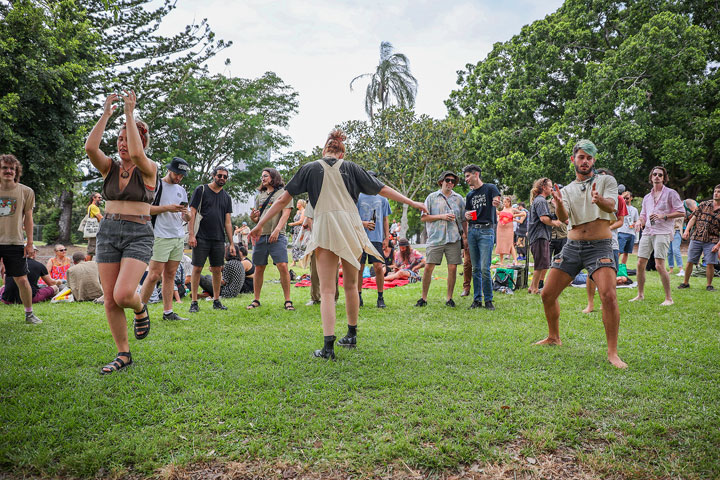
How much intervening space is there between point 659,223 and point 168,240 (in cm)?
791

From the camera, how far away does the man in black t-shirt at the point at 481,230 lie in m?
7.05

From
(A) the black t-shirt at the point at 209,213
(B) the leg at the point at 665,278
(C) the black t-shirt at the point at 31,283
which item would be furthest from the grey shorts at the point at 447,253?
(C) the black t-shirt at the point at 31,283

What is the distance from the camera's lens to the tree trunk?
2248cm

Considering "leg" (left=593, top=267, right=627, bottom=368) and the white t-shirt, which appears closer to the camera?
"leg" (left=593, top=267, right=627, bottom=368)

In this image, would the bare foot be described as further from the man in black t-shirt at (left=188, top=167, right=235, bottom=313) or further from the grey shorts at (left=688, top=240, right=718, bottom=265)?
the grey shorts at (left=688, top=240, right=718, bottom=265)

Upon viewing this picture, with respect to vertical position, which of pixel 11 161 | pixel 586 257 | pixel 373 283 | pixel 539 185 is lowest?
pixel 373 283

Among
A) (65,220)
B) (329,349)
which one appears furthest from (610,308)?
(65,220)

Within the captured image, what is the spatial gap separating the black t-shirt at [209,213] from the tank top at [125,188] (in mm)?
3031

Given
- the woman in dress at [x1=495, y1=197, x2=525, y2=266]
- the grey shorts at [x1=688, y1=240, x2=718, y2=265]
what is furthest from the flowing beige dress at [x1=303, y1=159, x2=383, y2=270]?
the woman in dress at [x1=495, y1=197, x2=525, y2=266]

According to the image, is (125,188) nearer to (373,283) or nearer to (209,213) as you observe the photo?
(209,213)

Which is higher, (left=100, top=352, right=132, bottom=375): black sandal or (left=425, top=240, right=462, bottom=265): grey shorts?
(left=425, top=240, right=462, bottom=265): grey shorts

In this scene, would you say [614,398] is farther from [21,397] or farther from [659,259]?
[659,259]

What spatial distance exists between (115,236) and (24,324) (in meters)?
3.49

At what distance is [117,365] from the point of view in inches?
152
